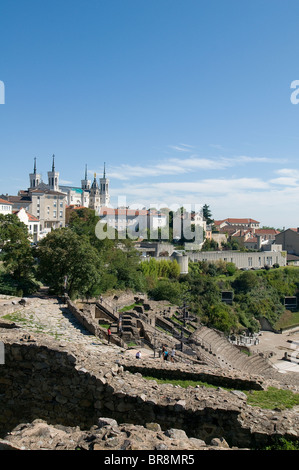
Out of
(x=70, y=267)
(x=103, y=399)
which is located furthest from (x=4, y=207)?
(x=103, y=399)

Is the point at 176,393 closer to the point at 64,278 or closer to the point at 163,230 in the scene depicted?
the point at 64,278

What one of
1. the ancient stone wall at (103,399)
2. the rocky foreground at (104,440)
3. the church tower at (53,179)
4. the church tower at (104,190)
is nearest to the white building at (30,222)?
the ancient stone wall at (103,399)

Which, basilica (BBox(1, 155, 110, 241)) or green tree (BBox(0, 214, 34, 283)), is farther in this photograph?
basilica (BBox(1, 155, 110, 241))

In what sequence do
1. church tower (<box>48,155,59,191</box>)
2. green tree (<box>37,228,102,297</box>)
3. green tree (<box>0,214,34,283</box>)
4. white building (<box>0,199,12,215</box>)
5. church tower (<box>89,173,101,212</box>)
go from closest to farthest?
green tree (<box>37,228,102,297</box>), green tree (<box>0,214,34,283</box>), white building (<box>0,199,12,215</box>), church tower (<box>48,155,59,191</box>), church tower (<box>89,173,101,212</box>)

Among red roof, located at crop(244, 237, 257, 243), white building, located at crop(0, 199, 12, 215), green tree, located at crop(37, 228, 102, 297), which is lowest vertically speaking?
green tree, located at crop(37, 228, 102, 297)

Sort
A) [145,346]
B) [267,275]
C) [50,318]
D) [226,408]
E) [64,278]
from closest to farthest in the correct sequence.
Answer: [226,408]
[50,318]
[145,346]
[64,278]
[267,275]

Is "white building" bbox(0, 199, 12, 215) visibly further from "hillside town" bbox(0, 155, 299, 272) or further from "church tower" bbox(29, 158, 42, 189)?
"church tower" bbox(29, 158, 42, 189)

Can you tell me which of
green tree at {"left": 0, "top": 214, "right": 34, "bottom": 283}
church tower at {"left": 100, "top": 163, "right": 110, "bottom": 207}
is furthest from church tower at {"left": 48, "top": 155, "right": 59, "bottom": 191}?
green tree at {"left": 0, "top": 214, "right": 34, "bottom": 283}

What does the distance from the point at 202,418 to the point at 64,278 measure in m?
15.8

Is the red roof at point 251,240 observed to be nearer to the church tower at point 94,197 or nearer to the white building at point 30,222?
the white building at point 30,222

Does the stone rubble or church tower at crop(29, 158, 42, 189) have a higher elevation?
church tower at crop(29, 158, 42, 189)

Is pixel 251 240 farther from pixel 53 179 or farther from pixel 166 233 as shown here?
pixel 53 179
